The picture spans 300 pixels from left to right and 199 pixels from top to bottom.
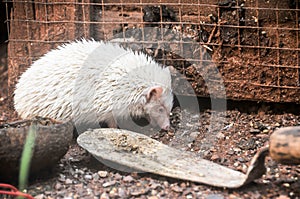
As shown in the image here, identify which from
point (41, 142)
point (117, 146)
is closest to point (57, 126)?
point (41, 142)

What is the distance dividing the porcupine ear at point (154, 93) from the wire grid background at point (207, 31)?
0.56m

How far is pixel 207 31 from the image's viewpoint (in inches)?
236

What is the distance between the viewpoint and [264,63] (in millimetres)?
5844

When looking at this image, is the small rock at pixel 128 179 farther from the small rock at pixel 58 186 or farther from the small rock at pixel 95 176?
the small rock at pixel 58 186

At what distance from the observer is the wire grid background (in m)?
5.72

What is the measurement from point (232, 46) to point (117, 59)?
1.38 metres

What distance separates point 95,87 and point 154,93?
698 millimetres

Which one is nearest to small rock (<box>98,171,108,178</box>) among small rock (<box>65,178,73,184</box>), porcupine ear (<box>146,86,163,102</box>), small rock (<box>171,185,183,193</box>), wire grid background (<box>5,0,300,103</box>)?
small rock (<box>65,178,73,184</box>)

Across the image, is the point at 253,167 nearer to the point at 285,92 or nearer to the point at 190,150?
the point at 190,150

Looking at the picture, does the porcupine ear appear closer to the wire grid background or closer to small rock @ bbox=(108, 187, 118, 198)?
the wire grid background

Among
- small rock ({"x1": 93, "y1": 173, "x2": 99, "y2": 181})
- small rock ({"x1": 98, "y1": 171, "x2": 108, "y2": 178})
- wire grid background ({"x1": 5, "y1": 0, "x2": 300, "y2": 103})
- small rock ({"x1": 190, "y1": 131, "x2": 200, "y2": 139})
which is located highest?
wire grid background ({"x1": 5, "y1": 0, "x2": 300, "y2": 103})

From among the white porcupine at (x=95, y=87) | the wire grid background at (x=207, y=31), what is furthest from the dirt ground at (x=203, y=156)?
the white porcupine at (x=95, y=87)

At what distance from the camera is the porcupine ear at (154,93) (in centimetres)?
584

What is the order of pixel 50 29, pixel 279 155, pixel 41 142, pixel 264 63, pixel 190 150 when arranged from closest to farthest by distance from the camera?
1. pixel 279 155
2. pixel 41 142
3. pixel 190 150
4. pixel 264 63
5. pixel 50 29
